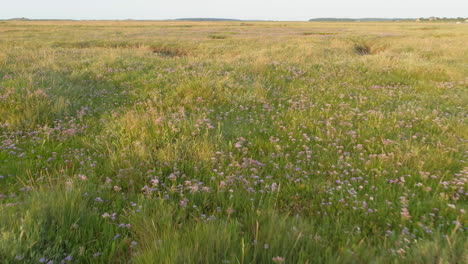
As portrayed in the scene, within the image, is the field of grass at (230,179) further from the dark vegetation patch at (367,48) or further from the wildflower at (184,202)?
the dark vegetation patch at (367,48)

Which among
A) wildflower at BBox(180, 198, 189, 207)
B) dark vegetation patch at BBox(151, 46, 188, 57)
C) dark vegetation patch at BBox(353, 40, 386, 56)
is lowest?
wildflower at BBox(180, 198, 189, 207)

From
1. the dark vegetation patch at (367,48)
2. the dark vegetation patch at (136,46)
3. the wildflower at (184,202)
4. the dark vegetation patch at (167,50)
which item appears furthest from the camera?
the dark vegetation patch at (367,48)

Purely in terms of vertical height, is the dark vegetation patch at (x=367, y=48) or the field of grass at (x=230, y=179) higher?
the dark vegetation patch at (x=367, y=48)

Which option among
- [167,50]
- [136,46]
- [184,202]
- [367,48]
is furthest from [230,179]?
[367,48]

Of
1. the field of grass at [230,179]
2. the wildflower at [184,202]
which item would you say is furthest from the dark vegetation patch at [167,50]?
the wildflower at [184,202]

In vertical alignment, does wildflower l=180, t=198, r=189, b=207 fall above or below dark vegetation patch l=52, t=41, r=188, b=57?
below

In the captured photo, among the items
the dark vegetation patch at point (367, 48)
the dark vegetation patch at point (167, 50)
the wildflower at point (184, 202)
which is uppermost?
the dark vegetation patch at point (367, 48)

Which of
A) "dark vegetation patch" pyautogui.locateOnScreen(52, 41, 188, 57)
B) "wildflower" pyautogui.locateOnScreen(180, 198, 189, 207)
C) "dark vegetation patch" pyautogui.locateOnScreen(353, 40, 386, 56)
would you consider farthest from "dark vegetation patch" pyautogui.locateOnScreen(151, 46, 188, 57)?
"wildflower" pyautogui.locateOnScreen(180, 198, 189, 207)

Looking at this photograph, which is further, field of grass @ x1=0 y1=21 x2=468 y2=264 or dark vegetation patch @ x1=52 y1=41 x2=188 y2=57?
dark vegetation patch @ x1=52 y1=41 x2=188 y2=57

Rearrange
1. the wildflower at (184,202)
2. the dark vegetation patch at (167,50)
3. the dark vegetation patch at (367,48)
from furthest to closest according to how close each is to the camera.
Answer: the dark vegetation patch at (367,48) → the dark vegetation patch at (167,50) → the wildflower at (184,202)

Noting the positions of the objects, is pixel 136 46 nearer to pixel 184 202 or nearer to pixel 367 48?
pixel 367 48

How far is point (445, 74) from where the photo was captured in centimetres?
1240

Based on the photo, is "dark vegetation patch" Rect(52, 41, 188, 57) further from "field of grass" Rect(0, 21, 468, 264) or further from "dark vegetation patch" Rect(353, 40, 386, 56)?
"field of grass" Rect(0, 21, 468, 264)

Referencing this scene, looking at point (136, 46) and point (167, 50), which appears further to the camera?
point (136, 46)
